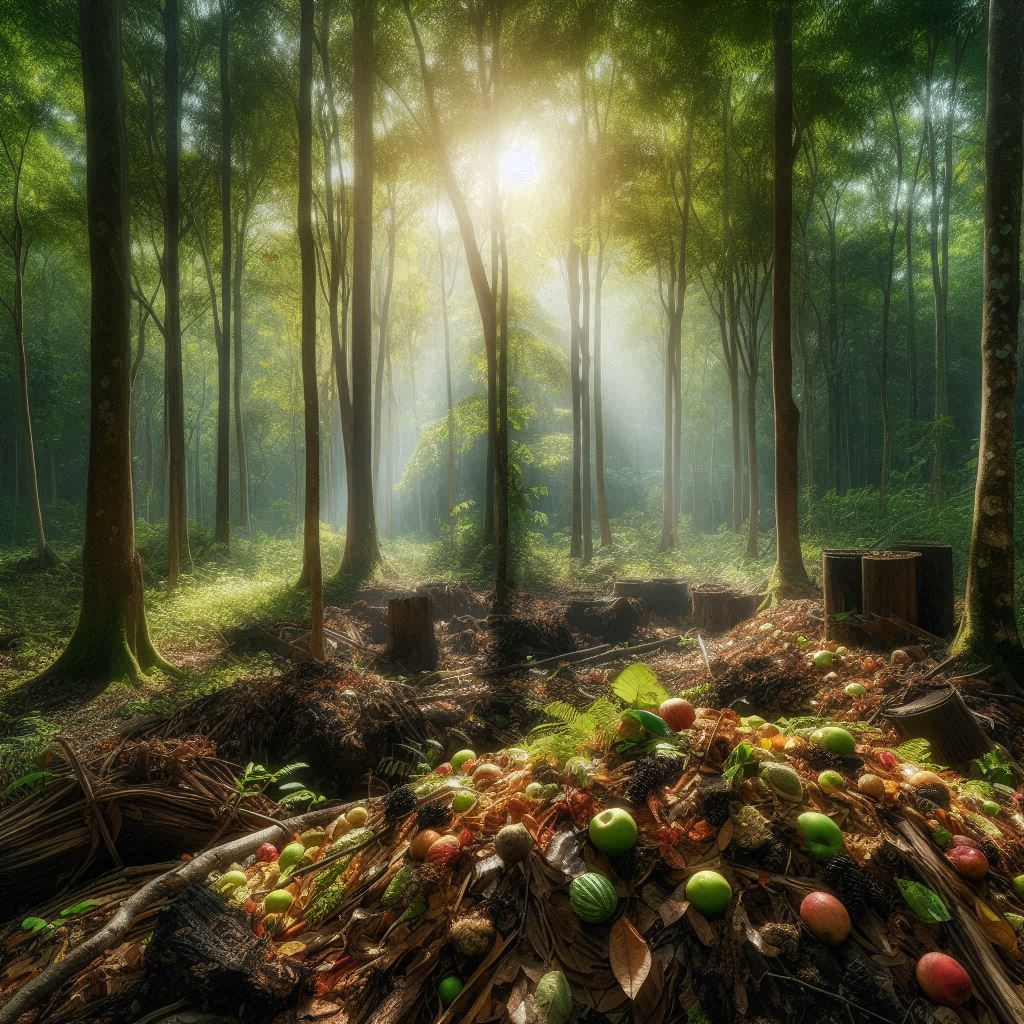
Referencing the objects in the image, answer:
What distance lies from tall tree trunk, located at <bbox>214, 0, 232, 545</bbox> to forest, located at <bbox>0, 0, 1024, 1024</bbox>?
0.17m

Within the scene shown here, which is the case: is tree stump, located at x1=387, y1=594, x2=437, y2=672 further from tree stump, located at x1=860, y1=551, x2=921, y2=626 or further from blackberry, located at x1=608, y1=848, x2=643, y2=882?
blackberry, located at x1=608, y1=848, x2=643, y2=882

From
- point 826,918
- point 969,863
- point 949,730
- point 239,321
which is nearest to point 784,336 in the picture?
point 949,730

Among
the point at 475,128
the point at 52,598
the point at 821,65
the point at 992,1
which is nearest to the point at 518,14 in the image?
the point at 475,128

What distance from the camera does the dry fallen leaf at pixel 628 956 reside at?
1.28 m

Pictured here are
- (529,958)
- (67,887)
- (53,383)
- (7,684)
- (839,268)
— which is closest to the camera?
(529,958)

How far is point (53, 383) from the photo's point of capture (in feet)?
75.0

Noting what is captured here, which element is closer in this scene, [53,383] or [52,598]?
[52,598]

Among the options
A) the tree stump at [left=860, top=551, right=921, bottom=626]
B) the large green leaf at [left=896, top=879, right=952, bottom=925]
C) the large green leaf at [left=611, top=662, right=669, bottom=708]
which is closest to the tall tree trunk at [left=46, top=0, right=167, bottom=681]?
the large green leaf at [left=611, top=662, right=669, bottom=708]

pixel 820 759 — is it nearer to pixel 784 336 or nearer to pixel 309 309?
pixel 309 309

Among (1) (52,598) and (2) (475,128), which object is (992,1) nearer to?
(2) (475,128)

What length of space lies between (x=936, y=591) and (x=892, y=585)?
Result: 0.53 m

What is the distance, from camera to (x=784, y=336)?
7156 millimetres

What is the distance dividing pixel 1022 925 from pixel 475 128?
12568 millimetres

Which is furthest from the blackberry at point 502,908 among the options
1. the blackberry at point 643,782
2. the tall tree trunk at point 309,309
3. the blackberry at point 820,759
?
the tall tree trunk at point 309,309
